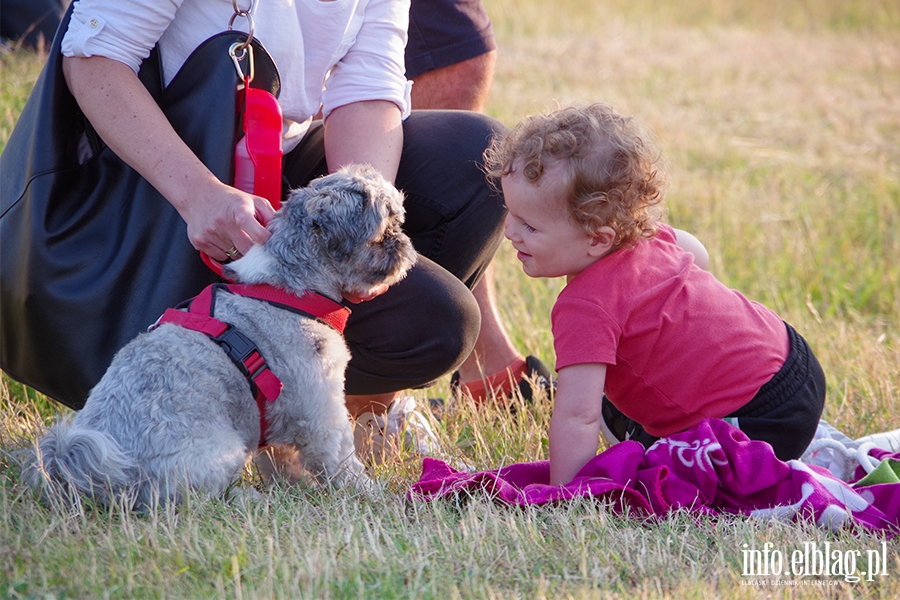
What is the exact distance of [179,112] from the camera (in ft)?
9.25

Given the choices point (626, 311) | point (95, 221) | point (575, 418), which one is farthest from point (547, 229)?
point (95, 221)

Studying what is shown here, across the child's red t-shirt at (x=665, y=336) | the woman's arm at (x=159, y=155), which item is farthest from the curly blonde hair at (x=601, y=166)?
the woman's arm at (x=159, y=155)

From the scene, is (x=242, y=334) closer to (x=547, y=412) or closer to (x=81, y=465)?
(x=81, y=465)

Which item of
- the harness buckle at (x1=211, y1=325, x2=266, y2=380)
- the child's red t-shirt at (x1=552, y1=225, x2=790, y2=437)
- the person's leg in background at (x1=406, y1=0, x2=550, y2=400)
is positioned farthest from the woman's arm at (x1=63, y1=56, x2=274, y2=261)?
the person's leg in background at (x1=406, y1=0, x2=550, y2=400)

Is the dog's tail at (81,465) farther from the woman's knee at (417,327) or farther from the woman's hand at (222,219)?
the woman's knee at (417,327)

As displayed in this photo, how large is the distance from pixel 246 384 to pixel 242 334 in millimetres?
144

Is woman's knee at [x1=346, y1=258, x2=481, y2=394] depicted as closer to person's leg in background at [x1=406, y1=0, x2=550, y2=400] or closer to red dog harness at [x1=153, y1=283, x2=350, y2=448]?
red dog harness at [x1=153, y1=283, x2=350, y2=448]

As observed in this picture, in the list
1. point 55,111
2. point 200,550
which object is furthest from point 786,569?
point 55,111

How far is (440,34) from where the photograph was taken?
402 centimetres

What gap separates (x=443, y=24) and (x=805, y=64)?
9541 millimetres

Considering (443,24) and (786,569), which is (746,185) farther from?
(786,569)

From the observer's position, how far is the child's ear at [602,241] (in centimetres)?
278

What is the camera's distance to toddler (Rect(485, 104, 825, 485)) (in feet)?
9.05

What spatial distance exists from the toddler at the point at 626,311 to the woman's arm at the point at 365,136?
417 millimetres
